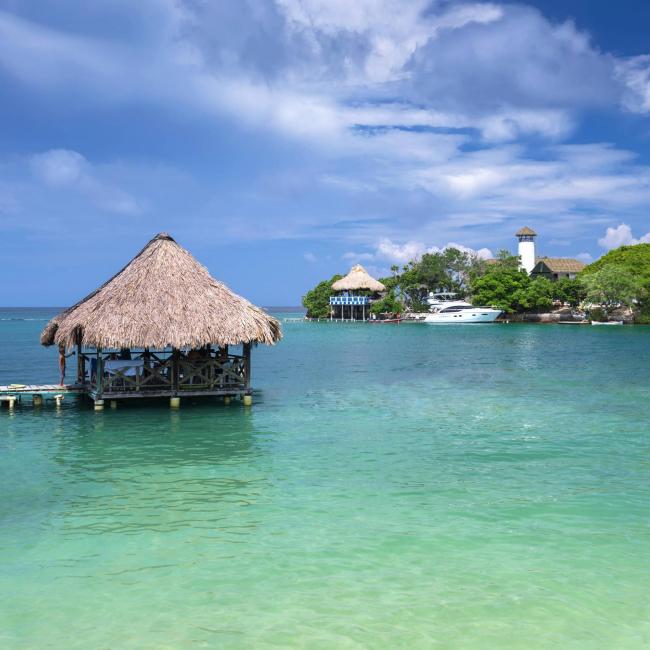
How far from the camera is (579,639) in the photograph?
274 inches

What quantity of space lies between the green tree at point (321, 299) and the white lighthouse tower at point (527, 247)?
2860cm

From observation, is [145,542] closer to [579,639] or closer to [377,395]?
[579,639]

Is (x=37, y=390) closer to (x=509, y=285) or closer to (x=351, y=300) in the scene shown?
(x=509, y=285)

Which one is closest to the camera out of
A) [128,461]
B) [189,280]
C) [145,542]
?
[145,542]

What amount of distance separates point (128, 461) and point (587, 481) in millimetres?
8918

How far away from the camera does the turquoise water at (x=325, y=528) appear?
7.25 metres

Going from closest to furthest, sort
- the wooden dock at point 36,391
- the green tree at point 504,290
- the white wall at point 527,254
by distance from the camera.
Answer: the wooden dock at point 36,391 → the green tree at point 504,290 → the white wall at point 527,254

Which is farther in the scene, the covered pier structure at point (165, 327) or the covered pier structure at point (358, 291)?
the covered pier structure at point (358, 291)

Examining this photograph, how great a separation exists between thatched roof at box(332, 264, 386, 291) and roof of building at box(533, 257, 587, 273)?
86.9 feet

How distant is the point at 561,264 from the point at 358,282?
108 feet

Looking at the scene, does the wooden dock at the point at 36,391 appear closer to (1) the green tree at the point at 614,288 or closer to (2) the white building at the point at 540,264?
(1) the green tree at the point at 614,288

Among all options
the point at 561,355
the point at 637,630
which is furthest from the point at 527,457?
the point at 561,355

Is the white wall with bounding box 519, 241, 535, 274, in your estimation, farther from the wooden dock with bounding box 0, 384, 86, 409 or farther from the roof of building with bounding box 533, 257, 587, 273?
the wooden dock with bounding box 0, 384, 86, 409

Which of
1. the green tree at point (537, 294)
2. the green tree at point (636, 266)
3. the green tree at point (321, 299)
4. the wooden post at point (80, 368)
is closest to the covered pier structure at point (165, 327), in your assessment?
the wooden post at point (80, 368)
